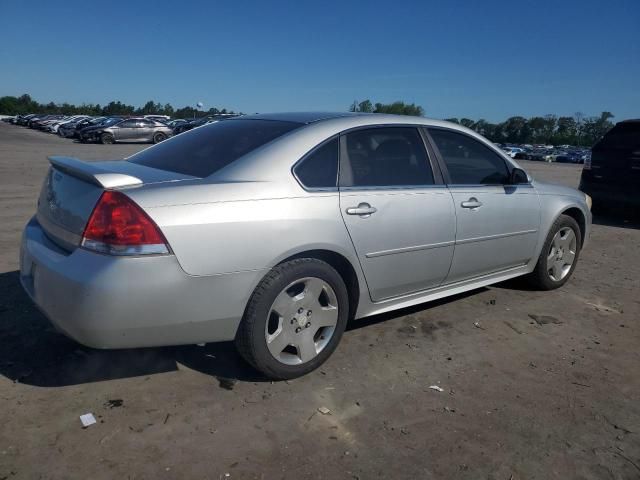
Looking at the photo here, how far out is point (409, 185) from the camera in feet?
11.8

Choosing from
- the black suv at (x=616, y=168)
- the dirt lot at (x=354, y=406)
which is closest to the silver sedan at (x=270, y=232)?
the dirt lot at (x=354, y=406)

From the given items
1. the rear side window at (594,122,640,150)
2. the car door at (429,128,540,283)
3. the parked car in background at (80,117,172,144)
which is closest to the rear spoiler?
the car door at (429,128,540,283)

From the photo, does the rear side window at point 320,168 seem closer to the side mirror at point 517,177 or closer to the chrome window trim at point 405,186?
the chrome window trim at point 405,186

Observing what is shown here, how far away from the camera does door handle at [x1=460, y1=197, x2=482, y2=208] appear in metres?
3.85

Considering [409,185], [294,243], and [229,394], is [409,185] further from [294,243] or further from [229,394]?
[229,394]

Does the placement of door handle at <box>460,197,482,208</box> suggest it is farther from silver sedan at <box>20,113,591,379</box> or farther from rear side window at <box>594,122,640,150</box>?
rear side window at <box>594,122,640,150</box>

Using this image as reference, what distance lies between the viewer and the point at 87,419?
2.61m

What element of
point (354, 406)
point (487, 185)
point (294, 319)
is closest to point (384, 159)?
point (487, 185)

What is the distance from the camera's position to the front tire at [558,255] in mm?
4727

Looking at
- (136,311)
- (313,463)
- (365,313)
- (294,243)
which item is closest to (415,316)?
(365,313)

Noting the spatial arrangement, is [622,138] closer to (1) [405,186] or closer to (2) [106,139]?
(1) [405,186]

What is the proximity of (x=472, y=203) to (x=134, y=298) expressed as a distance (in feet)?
8.22

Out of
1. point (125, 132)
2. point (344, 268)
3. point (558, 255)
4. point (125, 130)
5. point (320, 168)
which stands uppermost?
point (320, 168)

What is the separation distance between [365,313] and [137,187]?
163 centimetres
